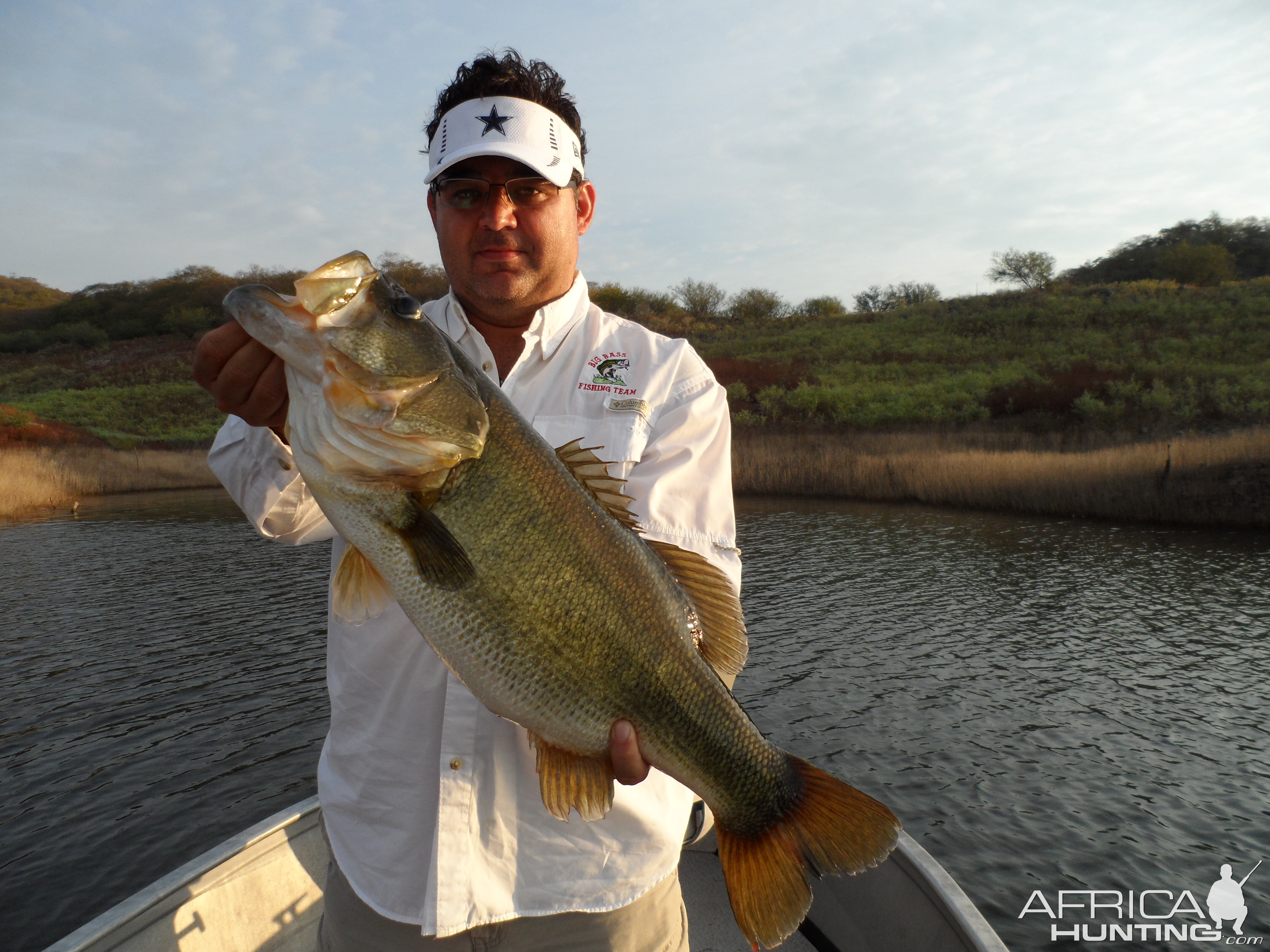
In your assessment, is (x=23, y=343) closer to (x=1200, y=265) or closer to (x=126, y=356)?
(x=126, y=356)

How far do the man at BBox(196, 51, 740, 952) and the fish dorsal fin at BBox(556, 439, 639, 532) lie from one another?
0.21 m

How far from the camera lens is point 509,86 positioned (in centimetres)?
288

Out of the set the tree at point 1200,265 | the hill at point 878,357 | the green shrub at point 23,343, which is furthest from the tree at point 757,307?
the green shrub at point 23,343

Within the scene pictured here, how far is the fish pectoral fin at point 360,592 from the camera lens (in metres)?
2.08

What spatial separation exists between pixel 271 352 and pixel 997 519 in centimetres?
2264

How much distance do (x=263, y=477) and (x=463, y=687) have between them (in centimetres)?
88

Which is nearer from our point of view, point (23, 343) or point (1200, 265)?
point (1200, 265)

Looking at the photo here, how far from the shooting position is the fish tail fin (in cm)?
222

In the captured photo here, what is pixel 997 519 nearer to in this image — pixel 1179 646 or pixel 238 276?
pixel 1179 646

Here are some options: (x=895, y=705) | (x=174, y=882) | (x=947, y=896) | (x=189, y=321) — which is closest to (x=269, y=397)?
(x=174, y=882)

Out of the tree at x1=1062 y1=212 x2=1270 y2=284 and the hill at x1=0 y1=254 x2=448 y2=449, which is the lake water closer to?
the hill at x1=0 y1=254 x2=448 y2=449

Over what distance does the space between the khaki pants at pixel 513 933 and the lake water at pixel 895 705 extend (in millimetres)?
6039

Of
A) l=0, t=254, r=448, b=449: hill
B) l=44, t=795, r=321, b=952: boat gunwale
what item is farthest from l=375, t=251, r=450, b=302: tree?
l=44, t=795, r=321, b=952: boat gunwale

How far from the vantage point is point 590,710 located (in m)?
2.13
